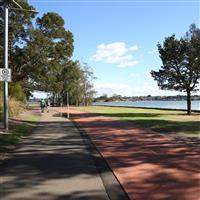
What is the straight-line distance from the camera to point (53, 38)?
49625mm

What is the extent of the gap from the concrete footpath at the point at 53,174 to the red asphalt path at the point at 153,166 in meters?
0.41

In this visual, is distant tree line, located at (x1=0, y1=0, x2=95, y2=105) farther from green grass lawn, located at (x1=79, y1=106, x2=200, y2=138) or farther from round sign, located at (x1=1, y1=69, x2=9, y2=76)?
round sign, located at (x1=1, y1=69, x2=9, y2=76)

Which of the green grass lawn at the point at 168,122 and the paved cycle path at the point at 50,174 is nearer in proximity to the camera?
the paved cycle path at the point at 50,174

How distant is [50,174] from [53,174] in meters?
0.06

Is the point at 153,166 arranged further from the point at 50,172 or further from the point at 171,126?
the point at 171,126

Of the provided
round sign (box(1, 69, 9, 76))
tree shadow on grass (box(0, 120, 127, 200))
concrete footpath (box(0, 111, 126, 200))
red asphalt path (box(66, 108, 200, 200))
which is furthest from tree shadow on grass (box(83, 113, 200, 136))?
round sign (box(1, 69, 9, 76))

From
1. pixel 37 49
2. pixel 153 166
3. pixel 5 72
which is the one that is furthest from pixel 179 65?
pixel 153 166

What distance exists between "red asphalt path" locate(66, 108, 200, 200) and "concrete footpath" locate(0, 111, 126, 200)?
0.41 m

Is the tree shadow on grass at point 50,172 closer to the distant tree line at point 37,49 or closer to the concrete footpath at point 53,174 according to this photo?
the concrete footpath at point 53,174

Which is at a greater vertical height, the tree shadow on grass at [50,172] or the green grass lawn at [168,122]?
the green grass lawn at [168,122]

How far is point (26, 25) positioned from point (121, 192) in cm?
4050

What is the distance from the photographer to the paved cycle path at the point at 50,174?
7862 millimetres

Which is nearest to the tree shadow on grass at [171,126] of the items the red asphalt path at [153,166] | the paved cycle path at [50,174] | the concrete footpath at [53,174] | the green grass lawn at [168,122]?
the green grass lawn at [168,122]

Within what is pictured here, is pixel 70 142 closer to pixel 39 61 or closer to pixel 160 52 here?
pixel 160 52
